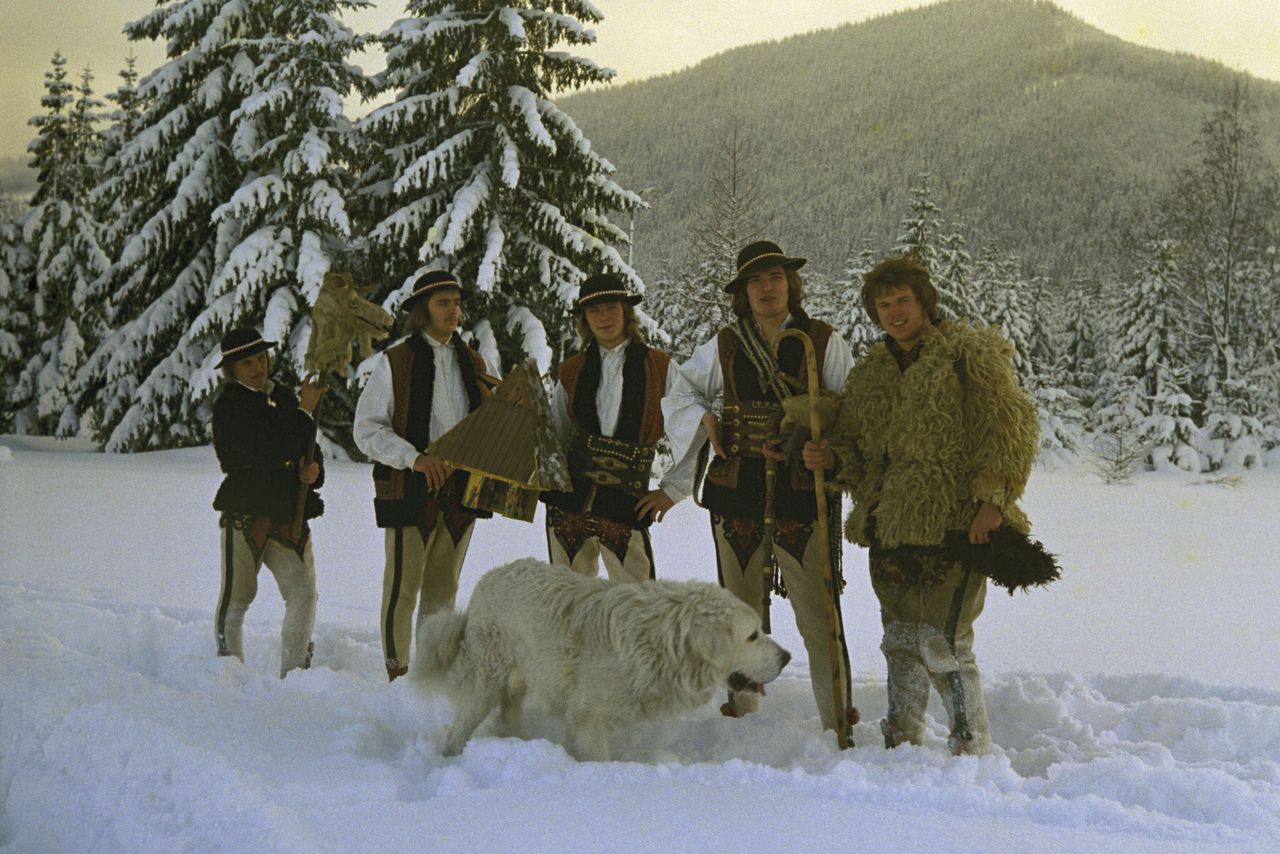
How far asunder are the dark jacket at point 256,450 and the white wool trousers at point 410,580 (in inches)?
23.2

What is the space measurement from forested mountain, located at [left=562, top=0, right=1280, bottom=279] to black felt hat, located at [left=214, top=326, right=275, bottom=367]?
1057cm

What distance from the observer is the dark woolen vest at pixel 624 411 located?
4.40 meters

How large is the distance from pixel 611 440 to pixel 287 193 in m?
11.6

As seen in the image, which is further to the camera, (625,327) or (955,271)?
(955,271)

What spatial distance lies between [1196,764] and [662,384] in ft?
9.12

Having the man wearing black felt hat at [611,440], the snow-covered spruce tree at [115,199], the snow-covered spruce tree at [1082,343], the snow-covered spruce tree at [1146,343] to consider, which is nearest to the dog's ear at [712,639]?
the man wearing black felt hat at [611,440]

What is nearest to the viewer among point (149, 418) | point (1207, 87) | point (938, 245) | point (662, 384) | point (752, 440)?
point (752, 440)

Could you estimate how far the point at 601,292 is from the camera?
14.3 ft

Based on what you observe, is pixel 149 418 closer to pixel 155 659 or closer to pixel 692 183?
pixel 692 183

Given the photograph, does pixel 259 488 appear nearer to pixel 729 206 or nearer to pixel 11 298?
pixel 729 206

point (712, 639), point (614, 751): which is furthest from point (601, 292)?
point (614, 751)

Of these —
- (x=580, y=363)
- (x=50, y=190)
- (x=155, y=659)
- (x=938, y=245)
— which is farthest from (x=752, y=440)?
(x=50, y=190)

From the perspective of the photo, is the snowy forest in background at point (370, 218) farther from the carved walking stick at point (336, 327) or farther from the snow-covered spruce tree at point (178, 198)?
the carved walking stick at point (336, 327)

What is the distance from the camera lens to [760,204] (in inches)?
706
